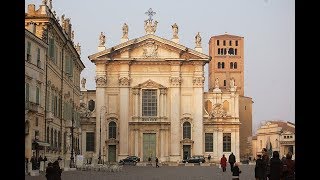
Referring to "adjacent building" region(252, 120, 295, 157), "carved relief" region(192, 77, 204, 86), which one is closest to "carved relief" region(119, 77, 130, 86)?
"carved relief" region(192, 77, 204, 86)

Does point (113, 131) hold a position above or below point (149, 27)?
below

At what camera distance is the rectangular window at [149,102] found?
227ft

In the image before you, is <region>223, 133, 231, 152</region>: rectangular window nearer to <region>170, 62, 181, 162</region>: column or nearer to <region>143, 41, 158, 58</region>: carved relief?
<region>170, 62, 181, 162</region>: column

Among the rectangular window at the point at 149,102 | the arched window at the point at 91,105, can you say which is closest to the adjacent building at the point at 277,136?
the rectangular window at the point at 149,102

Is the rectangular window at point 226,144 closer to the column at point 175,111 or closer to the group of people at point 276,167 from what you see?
the column at point 175,111

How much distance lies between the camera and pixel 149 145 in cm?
6900

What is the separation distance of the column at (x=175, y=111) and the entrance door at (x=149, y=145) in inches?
82.9

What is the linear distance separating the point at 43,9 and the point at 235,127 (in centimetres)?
3866

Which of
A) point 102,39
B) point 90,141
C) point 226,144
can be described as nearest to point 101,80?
point 102,39

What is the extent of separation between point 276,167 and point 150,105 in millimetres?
55593

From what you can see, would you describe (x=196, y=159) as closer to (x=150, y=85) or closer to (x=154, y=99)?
(x=154, y=99)

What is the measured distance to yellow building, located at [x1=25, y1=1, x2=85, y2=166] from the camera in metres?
36.8

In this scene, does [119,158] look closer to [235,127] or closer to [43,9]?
[235,127]

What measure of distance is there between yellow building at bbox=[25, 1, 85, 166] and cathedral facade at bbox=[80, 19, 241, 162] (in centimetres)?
1471
